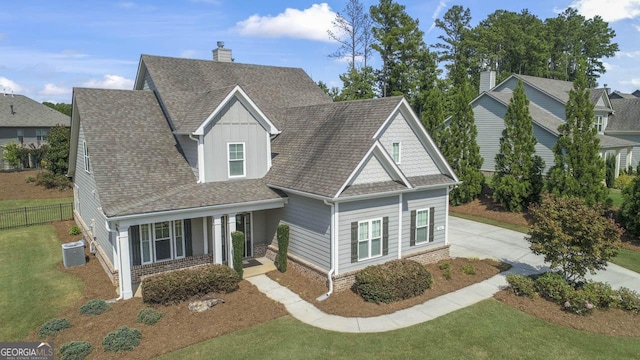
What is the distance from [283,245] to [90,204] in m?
10.0

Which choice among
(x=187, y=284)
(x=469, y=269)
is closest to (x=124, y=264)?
(x=187, y=284)

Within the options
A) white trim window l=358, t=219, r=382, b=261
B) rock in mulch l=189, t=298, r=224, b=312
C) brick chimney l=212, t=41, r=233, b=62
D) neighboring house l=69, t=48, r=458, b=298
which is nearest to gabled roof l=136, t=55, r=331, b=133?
neighboring house l=69, t=48, r=458, b=298

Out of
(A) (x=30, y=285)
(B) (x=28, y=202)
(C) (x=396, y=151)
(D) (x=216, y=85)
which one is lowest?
(A) (x=30, y=285)

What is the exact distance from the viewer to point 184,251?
16266 millimetres

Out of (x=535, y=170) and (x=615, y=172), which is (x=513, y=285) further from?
(x=615, y=172)

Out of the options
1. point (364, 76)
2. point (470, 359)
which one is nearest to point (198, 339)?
point (470, 359)

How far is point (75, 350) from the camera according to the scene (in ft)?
33.7

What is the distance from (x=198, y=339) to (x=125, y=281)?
4254mm

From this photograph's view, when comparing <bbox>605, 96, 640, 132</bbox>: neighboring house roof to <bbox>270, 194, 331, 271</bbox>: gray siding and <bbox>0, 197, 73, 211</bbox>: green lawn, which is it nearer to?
<bbox>270, 194, 331, 271</bbox>: gray siding

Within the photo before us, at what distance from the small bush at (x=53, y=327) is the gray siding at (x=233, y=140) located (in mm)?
6857

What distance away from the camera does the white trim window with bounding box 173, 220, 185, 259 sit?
16.1 m

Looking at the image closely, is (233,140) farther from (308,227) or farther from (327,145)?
(308,227)

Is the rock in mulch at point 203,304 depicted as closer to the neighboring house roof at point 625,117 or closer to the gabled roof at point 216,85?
the gabled roof at point 216,85

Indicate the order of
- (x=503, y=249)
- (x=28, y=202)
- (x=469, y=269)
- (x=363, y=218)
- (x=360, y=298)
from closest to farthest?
(x=360, y=298) < (x=363, y=218) < (x=469, y=269) < (x=503, y=249) < (x=28, y=202)
